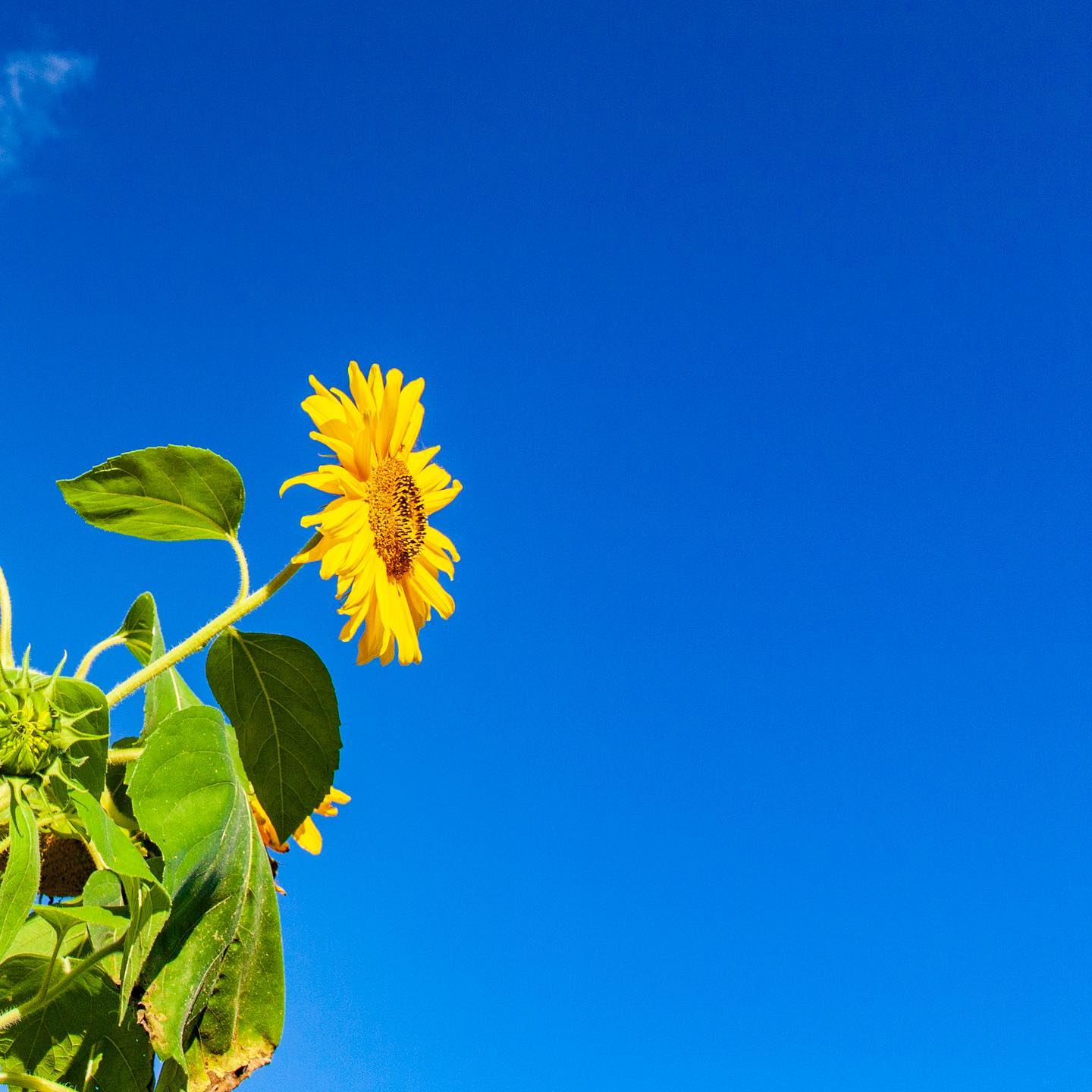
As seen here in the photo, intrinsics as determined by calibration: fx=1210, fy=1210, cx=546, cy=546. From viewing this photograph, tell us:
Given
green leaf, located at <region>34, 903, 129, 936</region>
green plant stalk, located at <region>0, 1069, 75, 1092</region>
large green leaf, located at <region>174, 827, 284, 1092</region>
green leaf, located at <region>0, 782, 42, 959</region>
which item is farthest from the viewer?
large green leaf, located at <region>174, 827, 284, 1092</region>

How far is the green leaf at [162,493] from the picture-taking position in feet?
6.70

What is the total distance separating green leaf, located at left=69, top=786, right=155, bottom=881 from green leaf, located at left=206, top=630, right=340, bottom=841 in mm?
546

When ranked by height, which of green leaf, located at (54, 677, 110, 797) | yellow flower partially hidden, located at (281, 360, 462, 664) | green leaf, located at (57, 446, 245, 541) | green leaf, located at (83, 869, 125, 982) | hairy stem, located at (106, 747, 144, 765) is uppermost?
yellow flower partially hidden, located at (281, 360, 462, 664)

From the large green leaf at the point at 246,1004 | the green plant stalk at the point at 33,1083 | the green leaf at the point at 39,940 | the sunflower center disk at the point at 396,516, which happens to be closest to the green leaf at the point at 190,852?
the large green leaf at the point at 246,1004

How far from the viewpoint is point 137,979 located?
182cm

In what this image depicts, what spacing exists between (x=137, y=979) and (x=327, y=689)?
0.56 meters

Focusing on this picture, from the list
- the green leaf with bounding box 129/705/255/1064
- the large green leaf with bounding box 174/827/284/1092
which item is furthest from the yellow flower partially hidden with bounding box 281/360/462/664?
the large green leaf with bounding box 174/827/284/1092

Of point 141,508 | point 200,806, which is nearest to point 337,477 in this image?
→ point 141,508

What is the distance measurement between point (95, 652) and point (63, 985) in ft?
1.83

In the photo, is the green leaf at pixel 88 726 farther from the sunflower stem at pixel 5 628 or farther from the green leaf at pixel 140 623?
the green leaf at pixel 140 623

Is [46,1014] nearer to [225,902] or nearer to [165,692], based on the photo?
[225,902]

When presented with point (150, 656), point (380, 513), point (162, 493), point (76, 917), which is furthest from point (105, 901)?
point (380, 513)

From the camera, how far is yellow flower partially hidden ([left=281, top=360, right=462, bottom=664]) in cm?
238

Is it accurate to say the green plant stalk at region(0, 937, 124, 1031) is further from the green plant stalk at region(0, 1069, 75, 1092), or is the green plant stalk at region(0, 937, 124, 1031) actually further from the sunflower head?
the sunflower head
